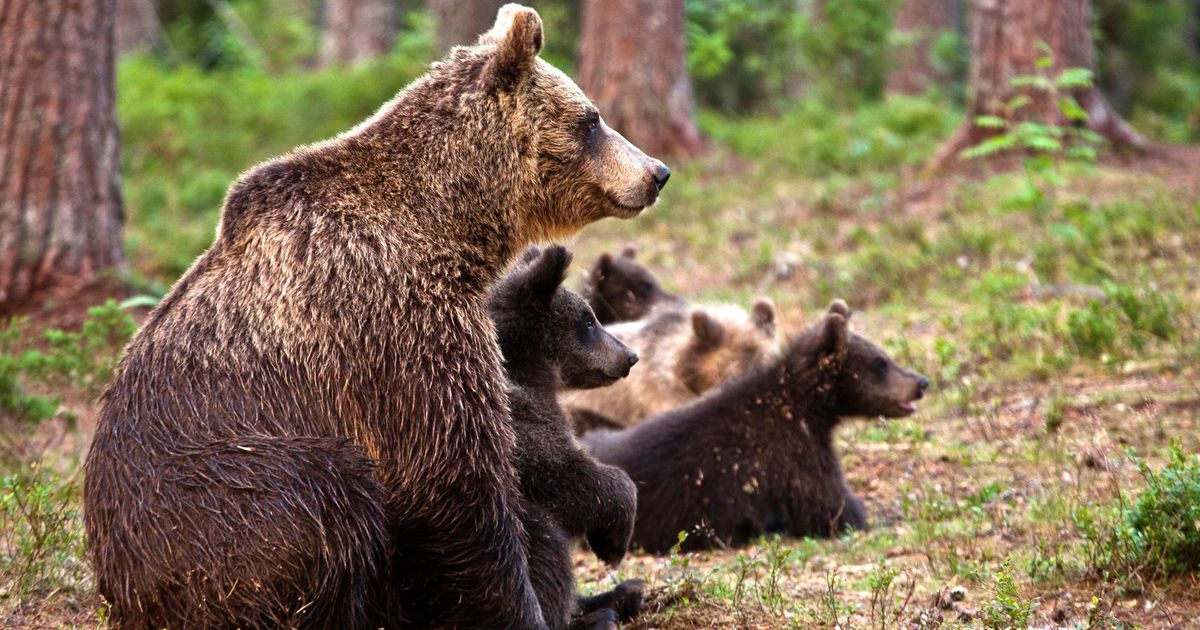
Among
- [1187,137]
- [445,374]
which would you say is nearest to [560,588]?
[445,374]

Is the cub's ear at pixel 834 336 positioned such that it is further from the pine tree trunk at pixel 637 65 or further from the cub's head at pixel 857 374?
the pine tree trunk at pixel 637 65

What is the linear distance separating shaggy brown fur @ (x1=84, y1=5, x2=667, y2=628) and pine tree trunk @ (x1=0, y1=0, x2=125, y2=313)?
5082mm

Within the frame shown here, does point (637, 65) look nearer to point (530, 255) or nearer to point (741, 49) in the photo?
point (741, 49)

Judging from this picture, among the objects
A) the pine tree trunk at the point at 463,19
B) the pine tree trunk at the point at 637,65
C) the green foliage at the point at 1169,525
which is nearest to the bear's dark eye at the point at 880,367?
the green foliage at the point at 1169,525

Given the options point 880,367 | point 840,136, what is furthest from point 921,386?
point 840,136

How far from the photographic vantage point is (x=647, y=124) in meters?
16.4

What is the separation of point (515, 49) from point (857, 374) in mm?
3927

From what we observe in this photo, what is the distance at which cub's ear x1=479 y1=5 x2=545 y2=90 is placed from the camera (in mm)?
5227

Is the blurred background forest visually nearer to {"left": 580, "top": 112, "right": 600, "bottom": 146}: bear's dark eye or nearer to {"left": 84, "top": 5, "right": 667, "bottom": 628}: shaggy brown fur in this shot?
{"left": 84, "top": 5, "right": 667, "bottom": 628}: shaggy brown fur

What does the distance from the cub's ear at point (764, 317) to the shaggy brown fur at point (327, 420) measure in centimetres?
531

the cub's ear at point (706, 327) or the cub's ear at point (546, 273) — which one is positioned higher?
the cub's ear at point (546, 273)

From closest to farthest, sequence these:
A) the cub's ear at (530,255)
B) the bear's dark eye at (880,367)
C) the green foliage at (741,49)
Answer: the cub's ear at (530,255), the bear's dark eye at (880,367), the green foliage at (741,49)

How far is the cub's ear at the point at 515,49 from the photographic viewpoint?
5.23 meters

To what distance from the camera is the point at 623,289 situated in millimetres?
11289
